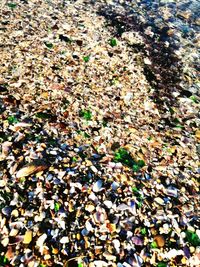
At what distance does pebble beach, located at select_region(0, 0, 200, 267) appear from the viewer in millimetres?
5520

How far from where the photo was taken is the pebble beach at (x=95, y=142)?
552 cm

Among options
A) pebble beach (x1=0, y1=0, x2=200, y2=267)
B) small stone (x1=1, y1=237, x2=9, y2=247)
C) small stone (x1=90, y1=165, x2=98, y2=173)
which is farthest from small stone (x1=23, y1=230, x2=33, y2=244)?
small stone (x1=90, y1=165, x2=98, y2=173)

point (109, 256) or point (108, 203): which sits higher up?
point (108, 203)

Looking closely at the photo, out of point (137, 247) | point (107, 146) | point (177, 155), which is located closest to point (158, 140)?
point (177, 155)

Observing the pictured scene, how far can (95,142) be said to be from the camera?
7.27m

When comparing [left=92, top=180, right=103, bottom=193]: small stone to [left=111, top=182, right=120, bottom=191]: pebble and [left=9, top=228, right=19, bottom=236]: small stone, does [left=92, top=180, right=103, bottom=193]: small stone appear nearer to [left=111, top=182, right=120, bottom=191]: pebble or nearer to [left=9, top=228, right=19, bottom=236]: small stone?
[left=111, top=182, right=120, bottom=191]: pebble

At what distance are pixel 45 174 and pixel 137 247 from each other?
7.20 feet

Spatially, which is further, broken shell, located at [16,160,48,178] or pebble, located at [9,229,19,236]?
broken shell, located at [16,160,48,178]

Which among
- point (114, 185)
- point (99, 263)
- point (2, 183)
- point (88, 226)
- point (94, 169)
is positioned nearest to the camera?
point (99, 263)

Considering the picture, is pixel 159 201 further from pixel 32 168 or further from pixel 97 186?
pixel 32 168

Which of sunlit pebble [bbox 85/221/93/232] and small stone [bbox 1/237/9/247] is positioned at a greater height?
sunlit pebble [bbox 85/221/93/232]

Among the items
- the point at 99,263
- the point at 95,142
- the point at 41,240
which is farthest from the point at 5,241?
the point at 95,142

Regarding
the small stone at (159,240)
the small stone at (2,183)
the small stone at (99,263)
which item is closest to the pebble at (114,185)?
the small stone at (159,240)

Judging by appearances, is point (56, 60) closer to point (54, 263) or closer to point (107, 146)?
point (107, 146)
